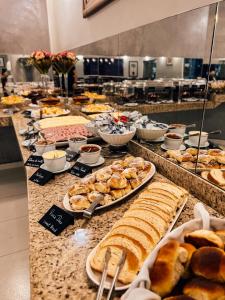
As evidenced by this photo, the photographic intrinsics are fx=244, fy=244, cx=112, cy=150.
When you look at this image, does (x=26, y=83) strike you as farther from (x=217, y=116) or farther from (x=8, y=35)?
(x=217, y=116)

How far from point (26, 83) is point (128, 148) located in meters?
4.07

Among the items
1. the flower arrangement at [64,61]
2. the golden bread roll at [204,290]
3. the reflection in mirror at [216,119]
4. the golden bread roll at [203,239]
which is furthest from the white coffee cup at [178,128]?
the flower arrangement at [64,61]

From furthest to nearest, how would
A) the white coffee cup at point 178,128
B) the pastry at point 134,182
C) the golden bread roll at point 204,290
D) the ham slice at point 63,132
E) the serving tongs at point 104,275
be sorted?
1. the ham slice at point 63,132
2. the white coffee cup at point 178,128
3. the pastry at point 134,182
4. the serving tongs at point 104,275
5. the golden bread roll at point 204,290

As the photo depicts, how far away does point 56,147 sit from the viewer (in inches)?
60.3

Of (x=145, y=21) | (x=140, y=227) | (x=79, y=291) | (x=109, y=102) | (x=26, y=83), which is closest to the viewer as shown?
(x=79, y=291)

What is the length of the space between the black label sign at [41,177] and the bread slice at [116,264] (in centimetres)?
56

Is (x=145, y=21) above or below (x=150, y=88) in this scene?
Result: above

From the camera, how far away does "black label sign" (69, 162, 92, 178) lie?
3.85ft

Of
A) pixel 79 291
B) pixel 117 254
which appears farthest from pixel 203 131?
pixel 79 291

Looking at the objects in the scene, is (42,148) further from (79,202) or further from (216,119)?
(216,119)

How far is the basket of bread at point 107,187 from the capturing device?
89 centimetres

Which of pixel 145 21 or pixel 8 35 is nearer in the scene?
pixel 145 21

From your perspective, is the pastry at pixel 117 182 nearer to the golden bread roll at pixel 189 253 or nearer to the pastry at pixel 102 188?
the pastry at pixel 102 188

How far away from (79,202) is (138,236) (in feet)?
0.97
